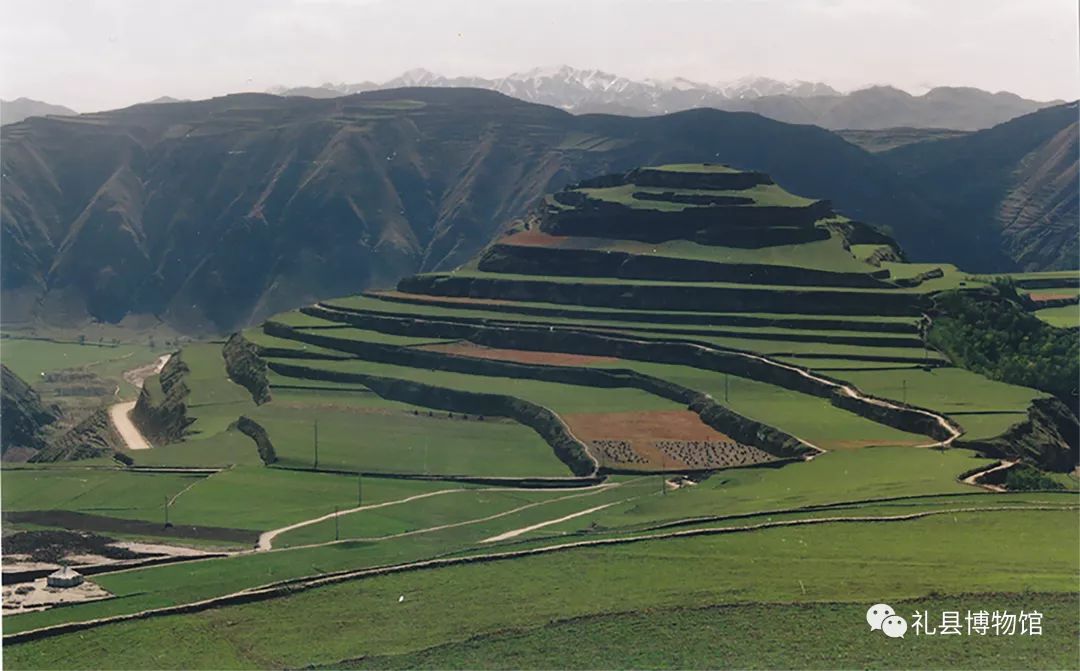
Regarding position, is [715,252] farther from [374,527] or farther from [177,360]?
[374,527]

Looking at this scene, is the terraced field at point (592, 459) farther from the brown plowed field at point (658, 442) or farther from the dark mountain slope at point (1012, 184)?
the dark mountain slope at point (1012, 184)

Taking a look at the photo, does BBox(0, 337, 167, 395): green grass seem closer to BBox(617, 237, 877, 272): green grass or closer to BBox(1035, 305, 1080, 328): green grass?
BBox(617, 237, 877, 272): green grass

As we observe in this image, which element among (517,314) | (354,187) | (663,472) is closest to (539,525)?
(663,472)

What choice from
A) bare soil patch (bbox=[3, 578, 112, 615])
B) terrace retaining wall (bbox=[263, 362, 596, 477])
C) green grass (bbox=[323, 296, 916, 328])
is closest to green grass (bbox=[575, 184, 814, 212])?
green grass (bbox=[323, 296, 916, 328])

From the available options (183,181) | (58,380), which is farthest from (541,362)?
(183,181)

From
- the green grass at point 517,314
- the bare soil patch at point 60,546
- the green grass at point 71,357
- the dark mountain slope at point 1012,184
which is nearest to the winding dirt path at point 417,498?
the bare soil patch at point 60,546

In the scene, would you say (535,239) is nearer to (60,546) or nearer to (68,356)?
(68,356)
